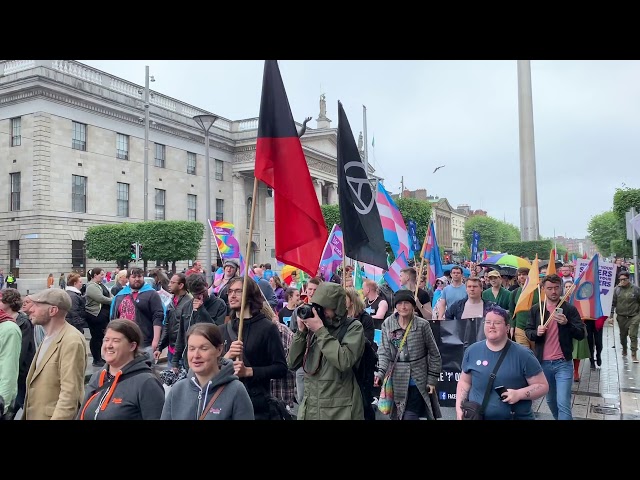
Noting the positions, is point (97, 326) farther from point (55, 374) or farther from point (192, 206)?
point (192, 206)

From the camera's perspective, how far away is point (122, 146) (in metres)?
37.1

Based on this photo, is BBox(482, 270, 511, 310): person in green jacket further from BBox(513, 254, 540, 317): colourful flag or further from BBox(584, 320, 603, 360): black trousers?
BBox(584, 320, 603, 360): black trousers

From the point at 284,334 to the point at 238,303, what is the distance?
3.01 feet

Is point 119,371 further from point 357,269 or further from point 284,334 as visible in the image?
point 357,269

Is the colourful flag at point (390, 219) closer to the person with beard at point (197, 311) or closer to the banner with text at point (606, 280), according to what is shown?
the person with beard at point (197, 311)

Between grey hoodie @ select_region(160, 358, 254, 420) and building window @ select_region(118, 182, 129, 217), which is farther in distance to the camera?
building window @ select_region(118, 182, 129, 217)

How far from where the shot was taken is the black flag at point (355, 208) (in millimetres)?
5094

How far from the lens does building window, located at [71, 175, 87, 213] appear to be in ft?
110

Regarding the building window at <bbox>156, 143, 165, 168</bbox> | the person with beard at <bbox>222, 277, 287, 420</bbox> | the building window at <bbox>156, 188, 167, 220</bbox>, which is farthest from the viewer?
the building window at <bbox>156, 188, 167, 220</bbox>

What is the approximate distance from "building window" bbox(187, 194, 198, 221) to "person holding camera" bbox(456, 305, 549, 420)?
40.8 meters

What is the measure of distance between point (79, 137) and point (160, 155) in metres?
7.20

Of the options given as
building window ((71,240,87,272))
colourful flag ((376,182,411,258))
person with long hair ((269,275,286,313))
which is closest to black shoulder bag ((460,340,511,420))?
colourful flag ((376,182,411,258))
